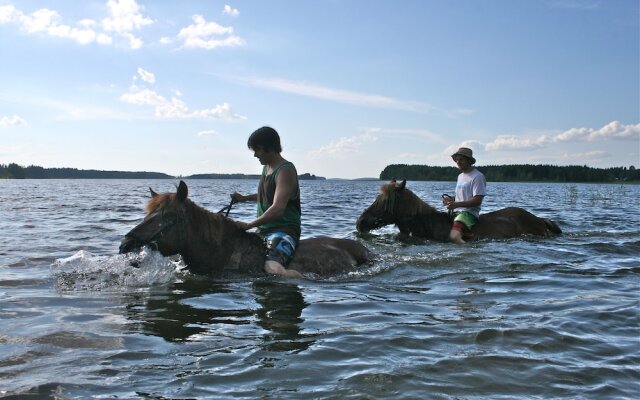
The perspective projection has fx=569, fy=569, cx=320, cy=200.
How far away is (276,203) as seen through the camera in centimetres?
717

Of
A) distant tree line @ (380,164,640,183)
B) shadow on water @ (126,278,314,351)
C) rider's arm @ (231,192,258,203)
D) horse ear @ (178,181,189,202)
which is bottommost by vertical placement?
shadow on water @ (126,278,314,351)

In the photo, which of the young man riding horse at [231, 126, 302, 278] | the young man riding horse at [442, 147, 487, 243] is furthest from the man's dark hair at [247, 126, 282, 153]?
the young man riding horse at [442, 147, 487, 243]

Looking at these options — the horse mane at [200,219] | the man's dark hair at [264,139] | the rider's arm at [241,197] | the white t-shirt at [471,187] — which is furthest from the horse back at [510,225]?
the horse mane at [200,219]

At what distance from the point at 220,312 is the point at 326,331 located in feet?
4.34

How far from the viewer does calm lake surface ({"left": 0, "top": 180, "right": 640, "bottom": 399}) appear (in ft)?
12.8

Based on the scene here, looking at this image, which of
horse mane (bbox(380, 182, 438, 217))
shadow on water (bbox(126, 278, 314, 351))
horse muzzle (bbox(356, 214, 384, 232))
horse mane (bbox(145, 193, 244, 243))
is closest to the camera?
shadow on water (bbox(126, 278, 314, 351))

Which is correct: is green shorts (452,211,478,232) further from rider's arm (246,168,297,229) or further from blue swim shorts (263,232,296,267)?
rider's arm (246,168,297,229)

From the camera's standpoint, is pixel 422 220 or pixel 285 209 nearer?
pixel 285 209

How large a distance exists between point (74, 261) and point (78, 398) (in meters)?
5.06

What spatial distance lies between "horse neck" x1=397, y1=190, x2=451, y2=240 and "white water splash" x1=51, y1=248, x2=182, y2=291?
598cm

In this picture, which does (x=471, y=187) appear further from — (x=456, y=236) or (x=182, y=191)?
(x=182, y=191)

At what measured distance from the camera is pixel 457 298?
6809 millimetres

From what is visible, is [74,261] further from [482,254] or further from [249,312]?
[482,254]

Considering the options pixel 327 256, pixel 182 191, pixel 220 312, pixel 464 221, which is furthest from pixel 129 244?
pixel 464 221
